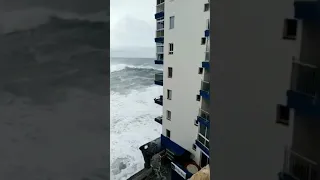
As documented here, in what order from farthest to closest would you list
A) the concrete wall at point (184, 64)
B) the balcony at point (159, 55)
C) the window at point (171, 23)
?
the balcony at point (159, 55), the window at point (171, 23), the concrete wall at point (184, 64)

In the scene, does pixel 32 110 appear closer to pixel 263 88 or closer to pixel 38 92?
pixel 38 92

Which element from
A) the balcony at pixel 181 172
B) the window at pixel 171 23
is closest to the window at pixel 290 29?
the balcony at pixel 181 172

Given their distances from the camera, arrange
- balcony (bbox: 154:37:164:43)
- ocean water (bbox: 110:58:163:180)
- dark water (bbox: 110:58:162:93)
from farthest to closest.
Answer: dark water (bbox: 110:58:162:93)
ocean water (bbox: 110:58:163:180)
balcony (bbox: 154:37:164:43)

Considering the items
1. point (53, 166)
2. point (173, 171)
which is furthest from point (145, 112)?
point (53, 166)

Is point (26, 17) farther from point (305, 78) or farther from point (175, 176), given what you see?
point (175, 176)

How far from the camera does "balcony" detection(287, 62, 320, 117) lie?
34 centimetres

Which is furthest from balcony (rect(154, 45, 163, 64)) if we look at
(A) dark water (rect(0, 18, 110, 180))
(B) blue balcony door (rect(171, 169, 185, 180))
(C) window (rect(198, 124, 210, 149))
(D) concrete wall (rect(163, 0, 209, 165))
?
(A) dark water (rect(0, 18, 110, 180))

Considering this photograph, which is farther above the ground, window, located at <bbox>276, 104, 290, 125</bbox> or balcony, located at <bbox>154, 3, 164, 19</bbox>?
balcony, located at <bbox>154, 3, 164, 19</bbox>

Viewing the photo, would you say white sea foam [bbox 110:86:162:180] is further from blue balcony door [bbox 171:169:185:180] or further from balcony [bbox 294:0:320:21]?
balcony [bbox 294:0:320:21]

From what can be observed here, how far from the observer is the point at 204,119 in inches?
144

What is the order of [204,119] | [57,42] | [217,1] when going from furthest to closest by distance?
[204,119]
[57,42]
[217,1]

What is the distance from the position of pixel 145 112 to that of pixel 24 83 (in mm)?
8810

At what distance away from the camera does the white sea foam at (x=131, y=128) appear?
5.47m

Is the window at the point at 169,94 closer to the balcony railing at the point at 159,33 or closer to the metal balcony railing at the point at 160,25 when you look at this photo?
the balcony railing at the point at 159,33
